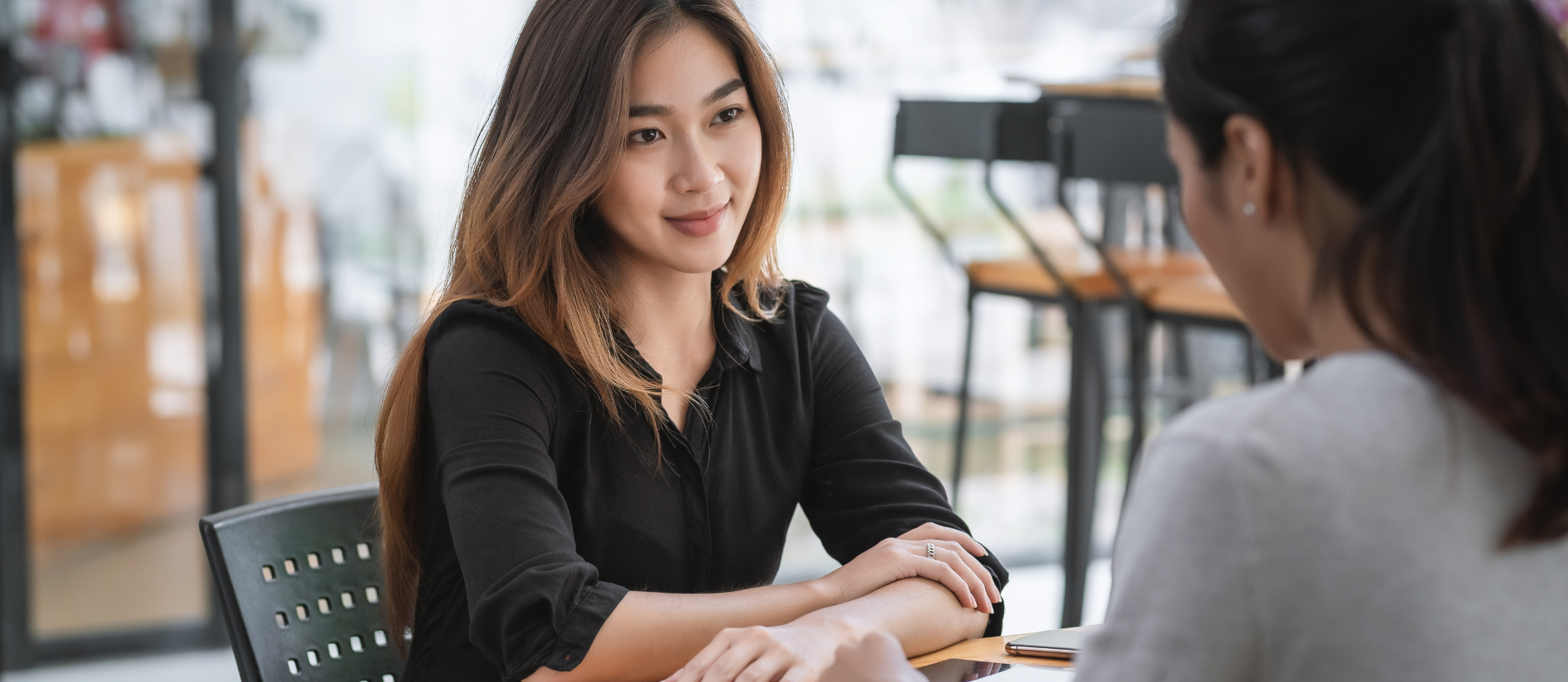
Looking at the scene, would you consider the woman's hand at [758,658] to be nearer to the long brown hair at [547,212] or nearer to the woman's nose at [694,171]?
the long brown hair at [547,212]

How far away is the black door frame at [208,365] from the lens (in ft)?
10.4

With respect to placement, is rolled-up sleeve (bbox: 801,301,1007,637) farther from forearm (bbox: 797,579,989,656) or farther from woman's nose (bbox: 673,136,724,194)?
woman's nose (bbox: 673,136,724,194)

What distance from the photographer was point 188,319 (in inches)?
131

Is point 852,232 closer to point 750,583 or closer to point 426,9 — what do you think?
point 426,9

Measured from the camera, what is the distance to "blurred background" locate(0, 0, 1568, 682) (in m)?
3.20

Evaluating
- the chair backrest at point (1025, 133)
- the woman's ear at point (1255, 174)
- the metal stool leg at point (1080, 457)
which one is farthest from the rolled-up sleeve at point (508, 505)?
the metal stool leg at point (1080, 457)

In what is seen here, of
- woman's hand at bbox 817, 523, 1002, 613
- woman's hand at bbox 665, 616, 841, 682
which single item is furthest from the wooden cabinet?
woman's hand at bbox 665, 616, 841, 682

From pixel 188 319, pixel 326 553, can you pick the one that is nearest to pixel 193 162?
pixel 188 319

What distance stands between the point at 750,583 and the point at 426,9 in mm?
2310

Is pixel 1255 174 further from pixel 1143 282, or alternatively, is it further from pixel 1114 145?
pixel 1143 282

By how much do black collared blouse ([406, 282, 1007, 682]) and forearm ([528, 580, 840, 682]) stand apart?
0.05 ft

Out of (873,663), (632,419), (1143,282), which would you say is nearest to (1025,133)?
(1143,282)

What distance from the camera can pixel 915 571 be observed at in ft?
4.42

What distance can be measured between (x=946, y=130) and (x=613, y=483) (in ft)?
5.07
